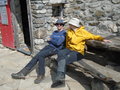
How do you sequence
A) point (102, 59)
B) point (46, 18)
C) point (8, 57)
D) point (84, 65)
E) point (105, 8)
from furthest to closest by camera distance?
point (8, 57) → point (46, 18) → point (105, 8) → point (102, 59) → point (84, 65)

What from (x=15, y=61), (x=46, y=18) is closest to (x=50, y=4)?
(x=46, y=18)

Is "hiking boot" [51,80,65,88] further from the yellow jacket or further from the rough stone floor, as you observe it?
the yellow jacket

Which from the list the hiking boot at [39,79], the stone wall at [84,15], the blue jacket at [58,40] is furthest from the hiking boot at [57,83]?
the stone wall at [84,15]

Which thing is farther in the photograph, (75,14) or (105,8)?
(75,14)

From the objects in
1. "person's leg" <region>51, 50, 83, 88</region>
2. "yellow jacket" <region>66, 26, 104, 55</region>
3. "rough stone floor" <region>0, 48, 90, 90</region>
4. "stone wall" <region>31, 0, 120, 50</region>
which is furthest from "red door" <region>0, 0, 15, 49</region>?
"person's leg" <region>51, 50, 83, 88</region>

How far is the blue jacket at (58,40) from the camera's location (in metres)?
4.53

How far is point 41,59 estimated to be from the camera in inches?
175

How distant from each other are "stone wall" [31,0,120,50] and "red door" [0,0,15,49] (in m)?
1.18

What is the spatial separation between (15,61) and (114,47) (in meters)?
3.12

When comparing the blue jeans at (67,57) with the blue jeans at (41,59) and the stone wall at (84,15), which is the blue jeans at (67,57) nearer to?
the blue jeans at (41,59)

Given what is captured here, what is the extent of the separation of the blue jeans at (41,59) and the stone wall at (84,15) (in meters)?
1.13

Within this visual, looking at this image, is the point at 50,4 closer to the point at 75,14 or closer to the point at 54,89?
the point at 75,14

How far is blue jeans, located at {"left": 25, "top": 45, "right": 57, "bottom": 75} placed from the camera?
4.39 metres

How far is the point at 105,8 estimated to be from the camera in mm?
5121
